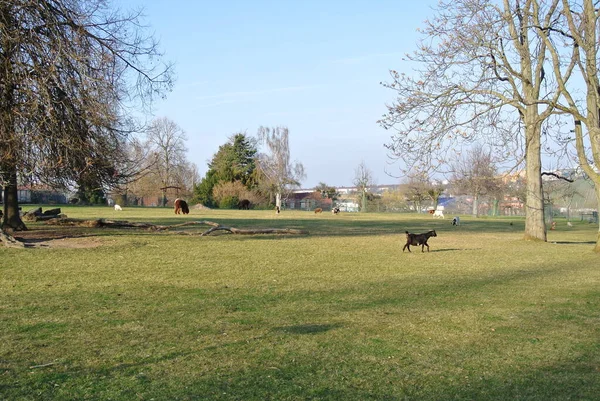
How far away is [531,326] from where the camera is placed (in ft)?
24.3

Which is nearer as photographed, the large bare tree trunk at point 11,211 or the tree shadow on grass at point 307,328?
the tree shadow on grass at point 307,328

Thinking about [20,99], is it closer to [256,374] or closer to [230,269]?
[230,269]

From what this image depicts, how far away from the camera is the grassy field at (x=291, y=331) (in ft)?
15.8

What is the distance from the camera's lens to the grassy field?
190 inches

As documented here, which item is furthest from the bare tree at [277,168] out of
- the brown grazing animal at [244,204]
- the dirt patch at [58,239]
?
the dirt patch at [58,239]

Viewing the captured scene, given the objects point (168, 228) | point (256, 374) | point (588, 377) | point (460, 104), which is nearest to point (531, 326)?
point (588, 377)

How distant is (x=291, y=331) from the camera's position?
679 centimetres

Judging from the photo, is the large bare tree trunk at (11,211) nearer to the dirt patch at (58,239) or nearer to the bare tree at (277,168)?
the dirt patch at (58,239)

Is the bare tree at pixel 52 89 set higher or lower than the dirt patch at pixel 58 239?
higher

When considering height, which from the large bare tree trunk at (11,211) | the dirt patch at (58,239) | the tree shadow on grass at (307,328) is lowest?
the tree shadow on grass at (307,328)

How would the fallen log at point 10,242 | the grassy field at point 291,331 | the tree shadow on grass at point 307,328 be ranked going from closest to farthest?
the grassy field at point 291,331, the tree shadow on grass at point 307,328, the fallen log at point 10,242

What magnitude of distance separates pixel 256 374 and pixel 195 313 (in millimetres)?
2822

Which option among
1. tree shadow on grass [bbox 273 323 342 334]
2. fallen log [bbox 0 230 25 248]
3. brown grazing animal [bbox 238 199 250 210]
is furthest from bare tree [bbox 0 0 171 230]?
brown grazing animal [bbox 238 199 250 210]

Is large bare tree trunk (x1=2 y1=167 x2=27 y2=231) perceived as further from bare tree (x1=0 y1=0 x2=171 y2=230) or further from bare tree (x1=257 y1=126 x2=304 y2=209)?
bare tree (x1=257 y1=126 x2=304 y2=209)
